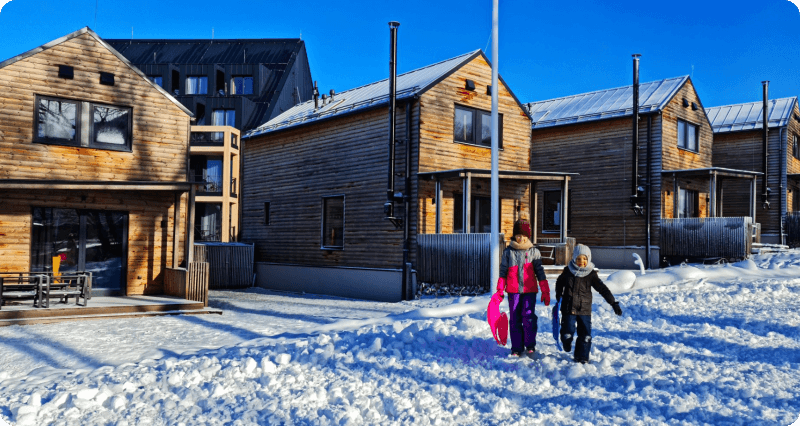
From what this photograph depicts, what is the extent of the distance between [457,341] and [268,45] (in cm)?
4327

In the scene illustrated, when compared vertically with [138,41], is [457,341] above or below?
below

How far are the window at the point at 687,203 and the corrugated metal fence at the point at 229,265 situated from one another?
1644 centimetres

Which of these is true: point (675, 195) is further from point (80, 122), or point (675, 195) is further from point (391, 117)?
point (80, 122)

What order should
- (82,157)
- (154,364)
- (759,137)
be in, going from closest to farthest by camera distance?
(154,364), (82,157), (759,137)

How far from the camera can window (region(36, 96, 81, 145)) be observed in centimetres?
1422

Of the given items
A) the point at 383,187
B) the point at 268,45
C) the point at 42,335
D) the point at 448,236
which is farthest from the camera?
the point at 268,45

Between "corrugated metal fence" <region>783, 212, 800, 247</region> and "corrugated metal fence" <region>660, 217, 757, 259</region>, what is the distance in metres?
8.46

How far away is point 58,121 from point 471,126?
37.0 feet

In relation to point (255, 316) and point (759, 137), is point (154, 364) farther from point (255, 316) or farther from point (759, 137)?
point (759, 137)

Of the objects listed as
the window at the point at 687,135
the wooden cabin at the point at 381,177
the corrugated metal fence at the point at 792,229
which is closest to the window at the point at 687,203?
the window at the point at 687,135

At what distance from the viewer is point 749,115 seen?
28.8 metres

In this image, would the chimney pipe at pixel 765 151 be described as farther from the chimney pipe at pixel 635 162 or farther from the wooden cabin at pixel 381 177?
the wooden cabin at pixel 381 177

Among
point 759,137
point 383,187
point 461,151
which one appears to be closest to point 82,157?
point 383,187

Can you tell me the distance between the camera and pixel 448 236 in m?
16.9
